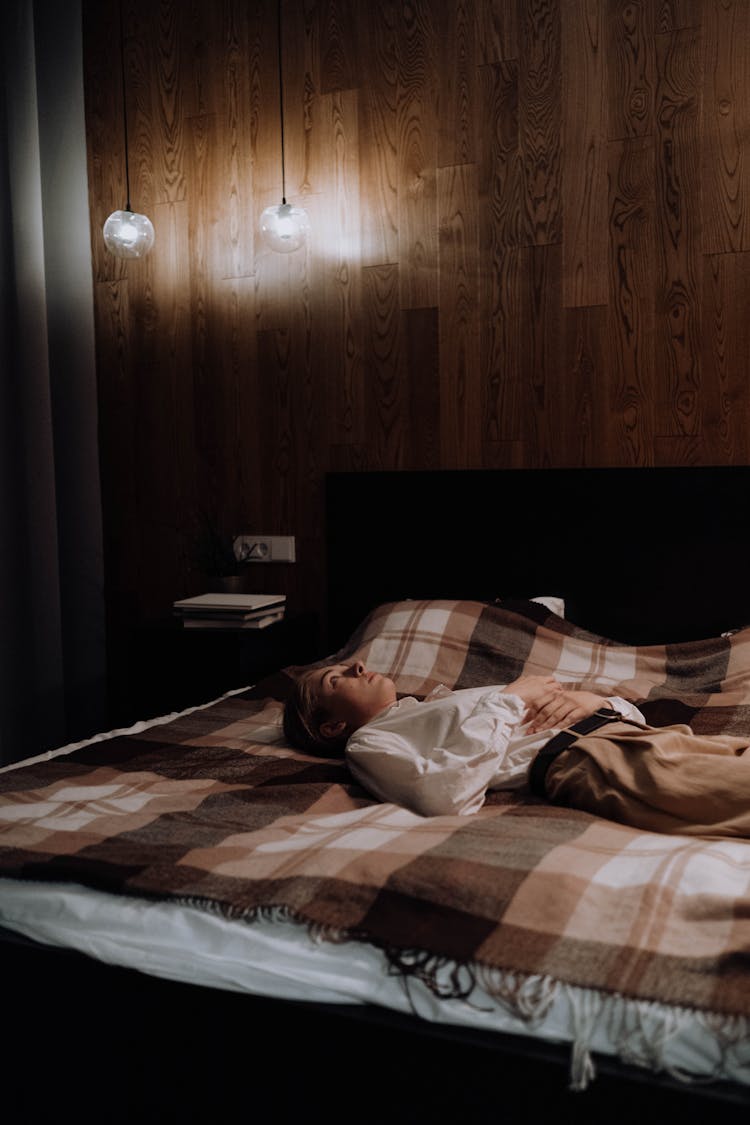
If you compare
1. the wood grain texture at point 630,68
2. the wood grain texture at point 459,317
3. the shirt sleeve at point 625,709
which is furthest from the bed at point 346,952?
the wood grain texture at point 630,68

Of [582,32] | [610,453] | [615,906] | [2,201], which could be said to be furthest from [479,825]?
[2,201]

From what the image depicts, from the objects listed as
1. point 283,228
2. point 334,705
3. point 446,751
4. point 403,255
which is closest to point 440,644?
point 334,705

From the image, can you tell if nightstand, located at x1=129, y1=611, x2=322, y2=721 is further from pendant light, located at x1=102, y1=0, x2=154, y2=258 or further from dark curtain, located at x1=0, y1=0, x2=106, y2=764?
pendant light, located at x1=102, y1=0, x2=154, y2=258

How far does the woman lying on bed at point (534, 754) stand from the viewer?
1.43 m

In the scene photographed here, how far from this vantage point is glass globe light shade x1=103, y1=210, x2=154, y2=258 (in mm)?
2961

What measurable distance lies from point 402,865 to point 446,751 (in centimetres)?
37

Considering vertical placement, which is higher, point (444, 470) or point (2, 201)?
point (2, 201)

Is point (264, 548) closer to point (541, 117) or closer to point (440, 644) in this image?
point (440, 644)

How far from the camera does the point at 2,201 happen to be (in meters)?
3.10

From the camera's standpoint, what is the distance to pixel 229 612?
2.88 metres

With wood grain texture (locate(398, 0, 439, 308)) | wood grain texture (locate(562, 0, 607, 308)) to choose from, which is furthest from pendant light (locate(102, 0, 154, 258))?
wood grain texture (locate(562, 0, 607, 308))

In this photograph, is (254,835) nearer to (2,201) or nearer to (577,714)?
(577,714)

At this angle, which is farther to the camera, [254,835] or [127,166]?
[127,166]

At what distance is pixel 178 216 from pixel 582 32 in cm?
141
